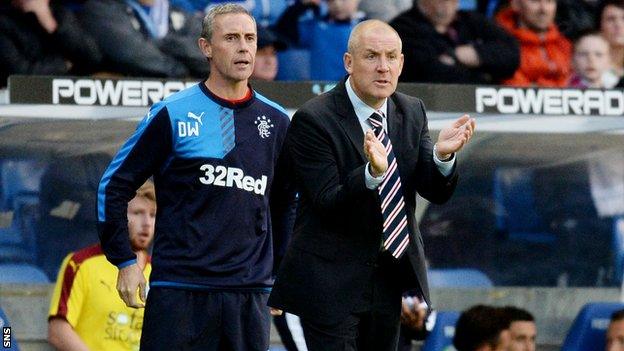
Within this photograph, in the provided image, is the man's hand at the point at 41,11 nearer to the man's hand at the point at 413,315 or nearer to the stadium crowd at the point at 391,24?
the stadium crowd at the point at 391,24

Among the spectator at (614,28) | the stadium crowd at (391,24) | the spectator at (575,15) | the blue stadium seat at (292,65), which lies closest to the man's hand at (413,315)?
the stadium crowd at (391,24)

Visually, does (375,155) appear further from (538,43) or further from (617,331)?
(538,43)

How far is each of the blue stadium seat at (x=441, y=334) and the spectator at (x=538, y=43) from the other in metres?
1.78

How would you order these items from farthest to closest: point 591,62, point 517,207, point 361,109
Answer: point 591,62, point 517,207, point 361,109

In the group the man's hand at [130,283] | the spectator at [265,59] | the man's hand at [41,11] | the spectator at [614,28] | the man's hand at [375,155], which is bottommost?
the man's hand at [130,283]

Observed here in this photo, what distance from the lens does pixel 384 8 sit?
976cm

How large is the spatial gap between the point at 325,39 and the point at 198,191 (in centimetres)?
368

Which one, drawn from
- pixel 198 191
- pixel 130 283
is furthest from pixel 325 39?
pixel 130 283

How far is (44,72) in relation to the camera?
8.26 metres

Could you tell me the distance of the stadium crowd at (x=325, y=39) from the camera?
27.7 ft

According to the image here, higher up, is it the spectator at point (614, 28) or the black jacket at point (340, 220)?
the spectator at point (614, 28)

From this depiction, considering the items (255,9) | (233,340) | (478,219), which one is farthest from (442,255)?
(233,340)

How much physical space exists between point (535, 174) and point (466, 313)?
1090 mm

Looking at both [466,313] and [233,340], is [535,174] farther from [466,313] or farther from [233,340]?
[233,340]
